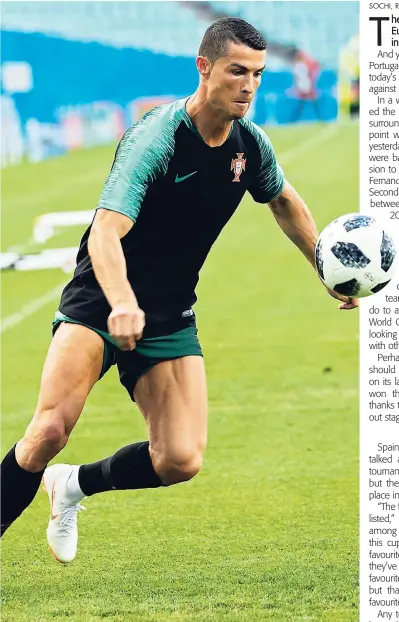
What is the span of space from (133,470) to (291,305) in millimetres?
6914

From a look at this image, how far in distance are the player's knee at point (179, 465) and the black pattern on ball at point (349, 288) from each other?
89 centimetres

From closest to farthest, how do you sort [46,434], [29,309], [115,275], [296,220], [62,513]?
1. [115,275]
2. [46,434]
3. [62,513]
4. [296,220]
5. [29,309]

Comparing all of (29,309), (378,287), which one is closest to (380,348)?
(378,287)

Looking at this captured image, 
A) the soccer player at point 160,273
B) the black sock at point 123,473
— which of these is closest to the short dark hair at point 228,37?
the soccer player at point 160,273

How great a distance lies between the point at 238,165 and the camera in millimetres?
4855

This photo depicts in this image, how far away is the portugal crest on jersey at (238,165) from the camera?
15.9 feet

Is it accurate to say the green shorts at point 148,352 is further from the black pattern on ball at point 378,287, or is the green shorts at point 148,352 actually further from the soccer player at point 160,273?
the black pattern on ball at point 378,287

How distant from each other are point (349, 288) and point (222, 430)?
264 centimetres

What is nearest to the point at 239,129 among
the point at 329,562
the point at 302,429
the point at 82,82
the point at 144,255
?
the point at 144,255

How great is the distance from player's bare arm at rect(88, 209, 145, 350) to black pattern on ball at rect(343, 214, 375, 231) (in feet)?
3.19

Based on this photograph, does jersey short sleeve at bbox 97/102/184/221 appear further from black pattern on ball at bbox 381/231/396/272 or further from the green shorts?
black pattern on ball at bbox 381/231/396/272

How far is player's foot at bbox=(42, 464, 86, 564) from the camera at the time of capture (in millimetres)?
5035

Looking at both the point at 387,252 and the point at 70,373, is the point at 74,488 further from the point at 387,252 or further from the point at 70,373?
the point at 387,252

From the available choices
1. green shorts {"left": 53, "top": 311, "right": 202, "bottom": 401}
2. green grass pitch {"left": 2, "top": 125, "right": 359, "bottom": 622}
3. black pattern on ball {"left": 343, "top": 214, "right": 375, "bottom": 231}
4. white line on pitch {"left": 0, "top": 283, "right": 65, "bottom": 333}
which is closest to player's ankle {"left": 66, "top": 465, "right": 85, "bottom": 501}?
green grass pitch {"left": 2, "top": 125, "right": 359, "bottom": 622}
